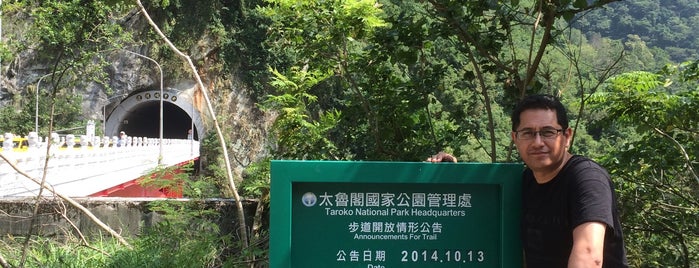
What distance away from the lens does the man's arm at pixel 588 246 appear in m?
1.68

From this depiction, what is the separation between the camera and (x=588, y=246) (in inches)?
66.2

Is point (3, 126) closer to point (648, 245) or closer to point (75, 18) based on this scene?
point (75, 18)

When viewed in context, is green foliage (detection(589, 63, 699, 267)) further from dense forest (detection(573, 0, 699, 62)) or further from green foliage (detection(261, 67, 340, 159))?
dense forest (detection(573, 0, 699, 62))

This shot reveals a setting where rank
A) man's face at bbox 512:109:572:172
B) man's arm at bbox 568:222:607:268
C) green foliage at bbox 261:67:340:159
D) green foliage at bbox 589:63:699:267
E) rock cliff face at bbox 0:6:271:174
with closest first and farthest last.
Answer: man's arm at bbox 568:222:607:268, man's face at bbox 512:109:572:172, green foliage at bbox 589:63:699:267, green foliage at bbox 261:67:340:159, rock cliff face at bbox 0:6:271:174

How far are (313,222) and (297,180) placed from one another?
0.16m

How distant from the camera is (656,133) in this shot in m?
3.81

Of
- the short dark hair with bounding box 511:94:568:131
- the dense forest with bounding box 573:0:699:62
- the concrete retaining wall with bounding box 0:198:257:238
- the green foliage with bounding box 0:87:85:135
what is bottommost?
Answer: the concrete retaining wall with bounding box 0:198:257:238

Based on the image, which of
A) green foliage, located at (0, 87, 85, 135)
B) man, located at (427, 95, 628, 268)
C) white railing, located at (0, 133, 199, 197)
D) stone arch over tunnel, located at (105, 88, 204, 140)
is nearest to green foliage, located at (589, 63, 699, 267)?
man, located at (427, 95, 628, 268)

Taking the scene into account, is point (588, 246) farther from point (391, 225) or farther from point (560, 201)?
point (391, 225)

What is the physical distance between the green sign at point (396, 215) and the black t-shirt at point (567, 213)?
12 centimetres

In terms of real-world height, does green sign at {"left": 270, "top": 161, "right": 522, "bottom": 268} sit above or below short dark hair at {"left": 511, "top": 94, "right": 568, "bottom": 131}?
below

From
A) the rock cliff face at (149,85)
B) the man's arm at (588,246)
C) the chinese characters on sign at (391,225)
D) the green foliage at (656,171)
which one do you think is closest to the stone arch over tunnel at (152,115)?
the rock cliff face at (149,85)

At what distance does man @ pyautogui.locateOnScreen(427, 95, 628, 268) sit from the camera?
5.59 feet

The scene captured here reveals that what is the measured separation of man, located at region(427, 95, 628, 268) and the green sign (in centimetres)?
11
